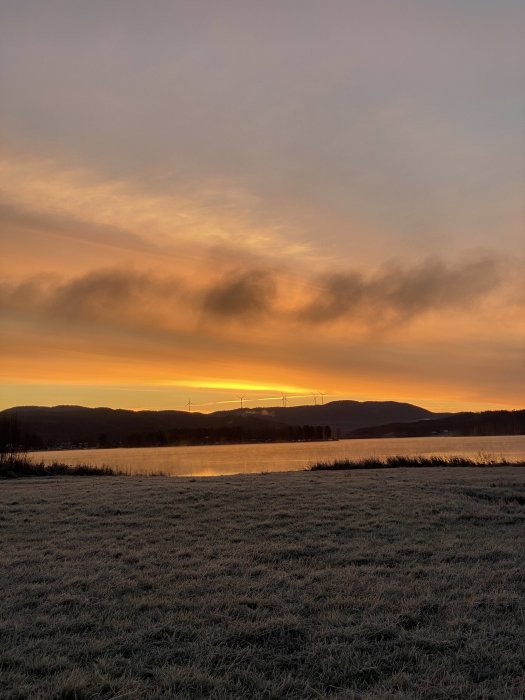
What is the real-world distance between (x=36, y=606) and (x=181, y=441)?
530 feet

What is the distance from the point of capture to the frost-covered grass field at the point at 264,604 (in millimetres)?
5039

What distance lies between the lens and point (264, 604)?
723 centimetres

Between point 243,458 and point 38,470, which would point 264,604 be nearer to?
point 38,470

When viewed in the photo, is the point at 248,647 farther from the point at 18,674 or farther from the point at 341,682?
the point at 18,674

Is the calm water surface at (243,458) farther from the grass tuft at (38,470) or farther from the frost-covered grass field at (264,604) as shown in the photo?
the frost-covered grass field at (264,604)

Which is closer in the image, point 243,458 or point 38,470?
point 38,470

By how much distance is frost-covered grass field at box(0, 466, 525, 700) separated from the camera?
16.5ft

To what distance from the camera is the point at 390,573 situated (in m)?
8.89

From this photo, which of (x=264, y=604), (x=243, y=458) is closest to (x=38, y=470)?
(x=264, y=604)

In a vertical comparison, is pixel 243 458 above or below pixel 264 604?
below

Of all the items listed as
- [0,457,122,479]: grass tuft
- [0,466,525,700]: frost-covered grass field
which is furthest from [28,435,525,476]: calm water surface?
[0,466,525,700]: frost-covered grass field

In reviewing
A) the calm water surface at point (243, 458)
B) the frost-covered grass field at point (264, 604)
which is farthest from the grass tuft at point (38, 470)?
the frost-covered grass field at point (264, 604)

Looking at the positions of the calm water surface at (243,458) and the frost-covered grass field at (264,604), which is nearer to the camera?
the frost-covered grass field at (264,604)

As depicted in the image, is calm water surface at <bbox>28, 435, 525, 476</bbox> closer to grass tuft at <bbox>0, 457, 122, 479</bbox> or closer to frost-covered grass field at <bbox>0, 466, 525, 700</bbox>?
grass tuft at <bbox>0, 457, 122, 479</bbox>
